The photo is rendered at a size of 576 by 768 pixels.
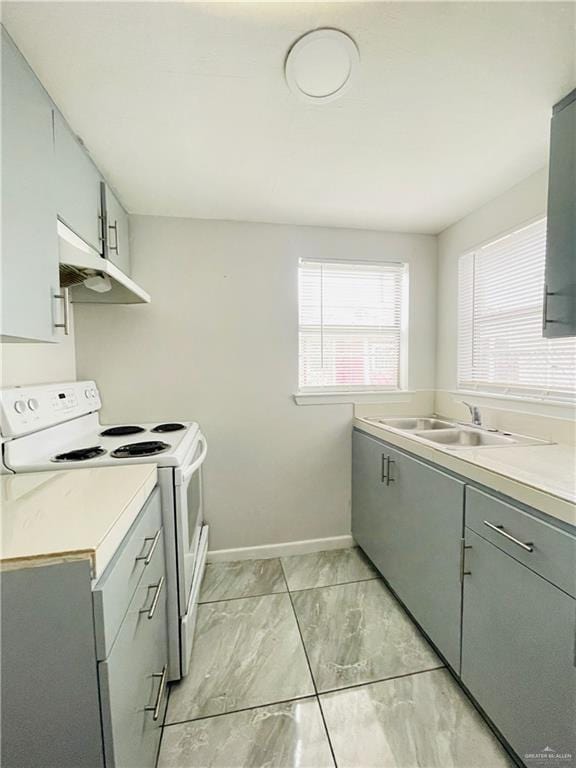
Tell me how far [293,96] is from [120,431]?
5.49 feet

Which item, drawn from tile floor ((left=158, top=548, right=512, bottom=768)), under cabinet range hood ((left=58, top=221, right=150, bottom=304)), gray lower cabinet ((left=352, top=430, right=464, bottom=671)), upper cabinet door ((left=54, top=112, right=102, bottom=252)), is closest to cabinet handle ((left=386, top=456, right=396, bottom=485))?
gray lower cabinet ((left=352, top=430, right=464, bottom=671))

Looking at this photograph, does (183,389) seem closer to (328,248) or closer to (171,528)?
(171,528)

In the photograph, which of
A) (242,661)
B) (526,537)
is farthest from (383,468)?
(242,661)

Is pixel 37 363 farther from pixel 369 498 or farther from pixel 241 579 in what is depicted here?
Result: pixel 369 498

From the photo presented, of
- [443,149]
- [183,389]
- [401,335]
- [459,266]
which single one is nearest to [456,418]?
[401,335]

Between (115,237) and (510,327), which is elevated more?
(115,237)

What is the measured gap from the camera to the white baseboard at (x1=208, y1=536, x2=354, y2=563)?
2215mm

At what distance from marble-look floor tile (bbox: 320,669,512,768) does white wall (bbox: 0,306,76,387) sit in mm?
1720

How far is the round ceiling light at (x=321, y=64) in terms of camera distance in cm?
95

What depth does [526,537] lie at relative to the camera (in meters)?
0.99

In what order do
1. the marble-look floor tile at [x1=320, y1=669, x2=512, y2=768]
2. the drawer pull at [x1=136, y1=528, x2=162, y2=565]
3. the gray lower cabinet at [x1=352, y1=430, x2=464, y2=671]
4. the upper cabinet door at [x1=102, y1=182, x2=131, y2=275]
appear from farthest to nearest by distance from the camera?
the upper cabinet door at [x1=102, y1=182, x2=131, y2=275], the gray lower cabinet at [x1=352, y1=430, x2=464, y2=671], the marble-look floor tile at [x1=320, y1=669, x2=512, y2=768], the drawer pull at [x1=136, y1=528, x2=162, y2=565]

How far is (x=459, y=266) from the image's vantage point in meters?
2.21

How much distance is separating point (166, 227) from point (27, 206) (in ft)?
3.83

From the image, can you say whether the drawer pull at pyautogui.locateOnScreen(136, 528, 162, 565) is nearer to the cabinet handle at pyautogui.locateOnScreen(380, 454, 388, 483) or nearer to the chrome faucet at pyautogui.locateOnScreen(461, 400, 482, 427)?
the cabinet handle at pyautogui.locateOnScreen(380, 454, 388, 483)
